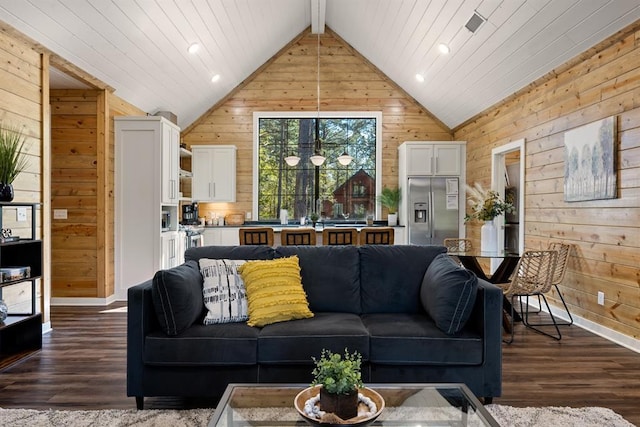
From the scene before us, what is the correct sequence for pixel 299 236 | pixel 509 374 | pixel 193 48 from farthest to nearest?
1. pixel 193 48
2. pixel 299 236
3. pixel 509 374

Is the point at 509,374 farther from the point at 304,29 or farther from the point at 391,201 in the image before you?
the point at 304,29

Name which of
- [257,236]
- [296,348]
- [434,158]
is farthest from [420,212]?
[296,348]

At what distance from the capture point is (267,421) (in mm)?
1685

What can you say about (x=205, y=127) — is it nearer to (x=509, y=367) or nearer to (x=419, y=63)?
(x=419, y=63)

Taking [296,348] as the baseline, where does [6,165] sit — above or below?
above

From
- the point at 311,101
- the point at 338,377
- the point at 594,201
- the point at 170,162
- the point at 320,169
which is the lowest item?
the point at 338,377

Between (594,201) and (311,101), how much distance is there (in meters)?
5.05

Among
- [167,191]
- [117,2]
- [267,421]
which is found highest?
[117,2]

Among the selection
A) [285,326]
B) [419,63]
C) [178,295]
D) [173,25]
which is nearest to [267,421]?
[285,326]

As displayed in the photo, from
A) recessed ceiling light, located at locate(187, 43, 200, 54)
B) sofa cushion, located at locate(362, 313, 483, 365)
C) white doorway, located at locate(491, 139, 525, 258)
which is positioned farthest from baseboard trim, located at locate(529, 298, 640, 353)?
recessed ceiling light, located at locate(187, 43, 200, 54)

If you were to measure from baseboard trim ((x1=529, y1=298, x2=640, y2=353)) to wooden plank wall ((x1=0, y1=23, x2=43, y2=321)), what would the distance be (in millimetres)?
5191

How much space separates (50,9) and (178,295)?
283cm

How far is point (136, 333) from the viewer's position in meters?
2.45

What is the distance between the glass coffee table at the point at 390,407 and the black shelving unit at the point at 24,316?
99.9 inches
